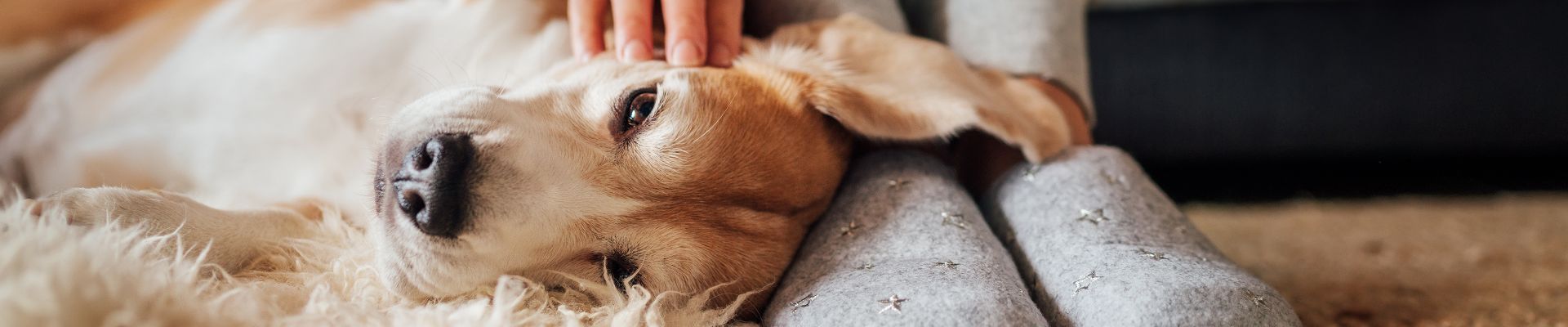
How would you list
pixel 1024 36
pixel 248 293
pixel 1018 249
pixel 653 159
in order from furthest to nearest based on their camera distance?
pixel 1024 36 < pixel 1018 249 < pixel 653 159 < pixel 248 293

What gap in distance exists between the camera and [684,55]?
1320 mm

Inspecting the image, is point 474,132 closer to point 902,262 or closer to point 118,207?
point 118,207

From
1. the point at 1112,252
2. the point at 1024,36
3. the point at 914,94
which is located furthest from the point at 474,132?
the point at 1024,36

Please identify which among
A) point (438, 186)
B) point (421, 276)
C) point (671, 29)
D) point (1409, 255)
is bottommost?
point (1409, 255)

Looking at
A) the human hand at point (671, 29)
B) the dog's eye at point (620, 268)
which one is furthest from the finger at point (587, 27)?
the dog's eye at point (620, 268)

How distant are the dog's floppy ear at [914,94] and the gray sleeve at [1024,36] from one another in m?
0.08

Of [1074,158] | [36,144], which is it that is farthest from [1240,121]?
[36,144]

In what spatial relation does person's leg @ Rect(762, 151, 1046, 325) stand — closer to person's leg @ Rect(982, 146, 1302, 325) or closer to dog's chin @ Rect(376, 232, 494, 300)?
person's leg @ Rect(982, 146, 1302, 325)

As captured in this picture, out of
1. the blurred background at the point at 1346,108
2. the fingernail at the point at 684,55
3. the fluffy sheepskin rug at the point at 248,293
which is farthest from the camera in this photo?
the blurred background at the point at 1346,108

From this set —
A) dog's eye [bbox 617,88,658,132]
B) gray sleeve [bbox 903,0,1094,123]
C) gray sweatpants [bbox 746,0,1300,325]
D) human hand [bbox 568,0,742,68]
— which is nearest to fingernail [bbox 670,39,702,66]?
human hand [bbox 568,0,742,68]

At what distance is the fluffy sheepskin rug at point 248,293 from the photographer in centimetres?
73

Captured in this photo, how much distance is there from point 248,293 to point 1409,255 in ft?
6.67

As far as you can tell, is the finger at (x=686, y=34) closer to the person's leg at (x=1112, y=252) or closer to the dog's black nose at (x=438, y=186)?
the dog's black nose at (x=438, y=186)

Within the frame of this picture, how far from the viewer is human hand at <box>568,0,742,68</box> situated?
4.39 ft
